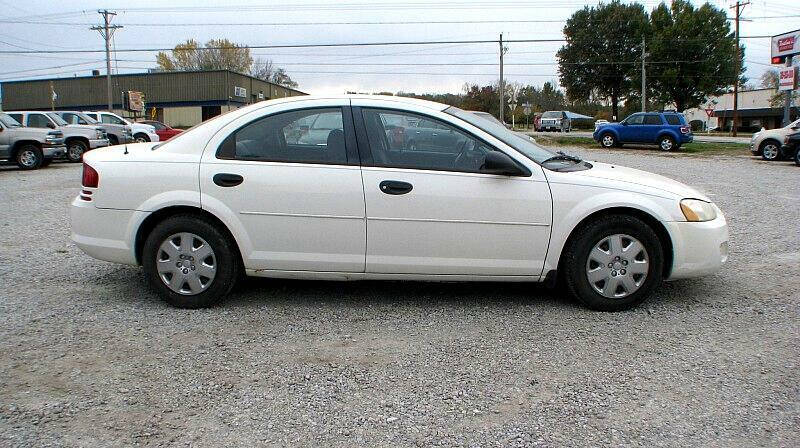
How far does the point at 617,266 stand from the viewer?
473 cm

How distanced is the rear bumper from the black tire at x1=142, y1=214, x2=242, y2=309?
156 mm

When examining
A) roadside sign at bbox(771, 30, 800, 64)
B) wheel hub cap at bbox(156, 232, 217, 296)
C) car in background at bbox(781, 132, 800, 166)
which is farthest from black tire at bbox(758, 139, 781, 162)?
wheel hub cap at bbox(156, 232, 217, 296)

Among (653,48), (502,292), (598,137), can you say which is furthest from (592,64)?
(502,292)

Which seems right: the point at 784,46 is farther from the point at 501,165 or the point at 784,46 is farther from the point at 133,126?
the point at 501,165

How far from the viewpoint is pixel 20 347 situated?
4082 mm

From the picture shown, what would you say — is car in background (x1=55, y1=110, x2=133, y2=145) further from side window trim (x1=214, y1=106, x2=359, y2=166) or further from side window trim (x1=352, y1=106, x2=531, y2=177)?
side window trim (x1=352, y1=106, x2=531, y2=177)

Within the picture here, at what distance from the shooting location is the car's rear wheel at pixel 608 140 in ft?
102

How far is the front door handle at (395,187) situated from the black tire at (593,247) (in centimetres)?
126

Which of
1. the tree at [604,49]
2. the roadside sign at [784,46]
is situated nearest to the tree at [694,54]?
the tree at [604,49]

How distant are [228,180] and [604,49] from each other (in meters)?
65.9

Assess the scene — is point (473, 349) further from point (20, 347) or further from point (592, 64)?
point (592, 64)

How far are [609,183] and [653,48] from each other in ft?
200

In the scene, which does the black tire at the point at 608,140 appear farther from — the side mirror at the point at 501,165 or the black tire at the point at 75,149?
the side mirror at the point at 501,165

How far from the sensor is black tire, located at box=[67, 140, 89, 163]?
2170 centimetres
